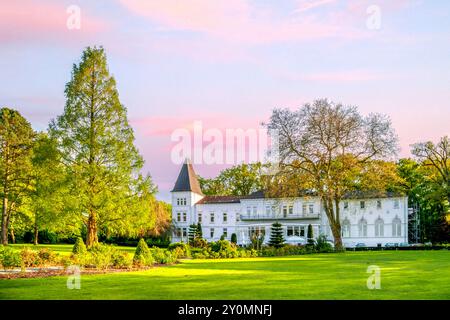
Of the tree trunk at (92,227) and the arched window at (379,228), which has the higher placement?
the tree trunk at (92,227)

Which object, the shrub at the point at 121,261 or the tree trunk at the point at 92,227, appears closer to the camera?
the shrub at the point at 121,261

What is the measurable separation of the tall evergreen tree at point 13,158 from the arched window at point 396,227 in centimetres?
3745

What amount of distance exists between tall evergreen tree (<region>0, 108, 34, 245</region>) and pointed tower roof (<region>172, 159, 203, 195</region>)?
26516 millimetres

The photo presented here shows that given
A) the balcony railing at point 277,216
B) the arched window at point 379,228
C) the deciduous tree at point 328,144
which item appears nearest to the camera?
the deciduous tree at point 328,144

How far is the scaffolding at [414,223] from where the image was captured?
Answer: 62281 mm

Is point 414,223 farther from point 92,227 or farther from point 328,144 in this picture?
point 92,227

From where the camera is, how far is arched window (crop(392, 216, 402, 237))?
191 ft

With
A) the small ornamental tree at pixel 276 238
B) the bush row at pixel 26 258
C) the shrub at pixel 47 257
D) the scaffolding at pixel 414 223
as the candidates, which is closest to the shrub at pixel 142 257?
the bush row at pixel 26 258

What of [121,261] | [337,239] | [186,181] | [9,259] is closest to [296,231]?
[186,181]

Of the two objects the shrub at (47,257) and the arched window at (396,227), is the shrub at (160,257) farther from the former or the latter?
the arched window at (396,227)

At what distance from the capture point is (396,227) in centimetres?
5834

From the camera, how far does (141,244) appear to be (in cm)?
2461

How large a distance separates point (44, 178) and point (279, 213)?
130 feet

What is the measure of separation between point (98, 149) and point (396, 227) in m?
38.7
